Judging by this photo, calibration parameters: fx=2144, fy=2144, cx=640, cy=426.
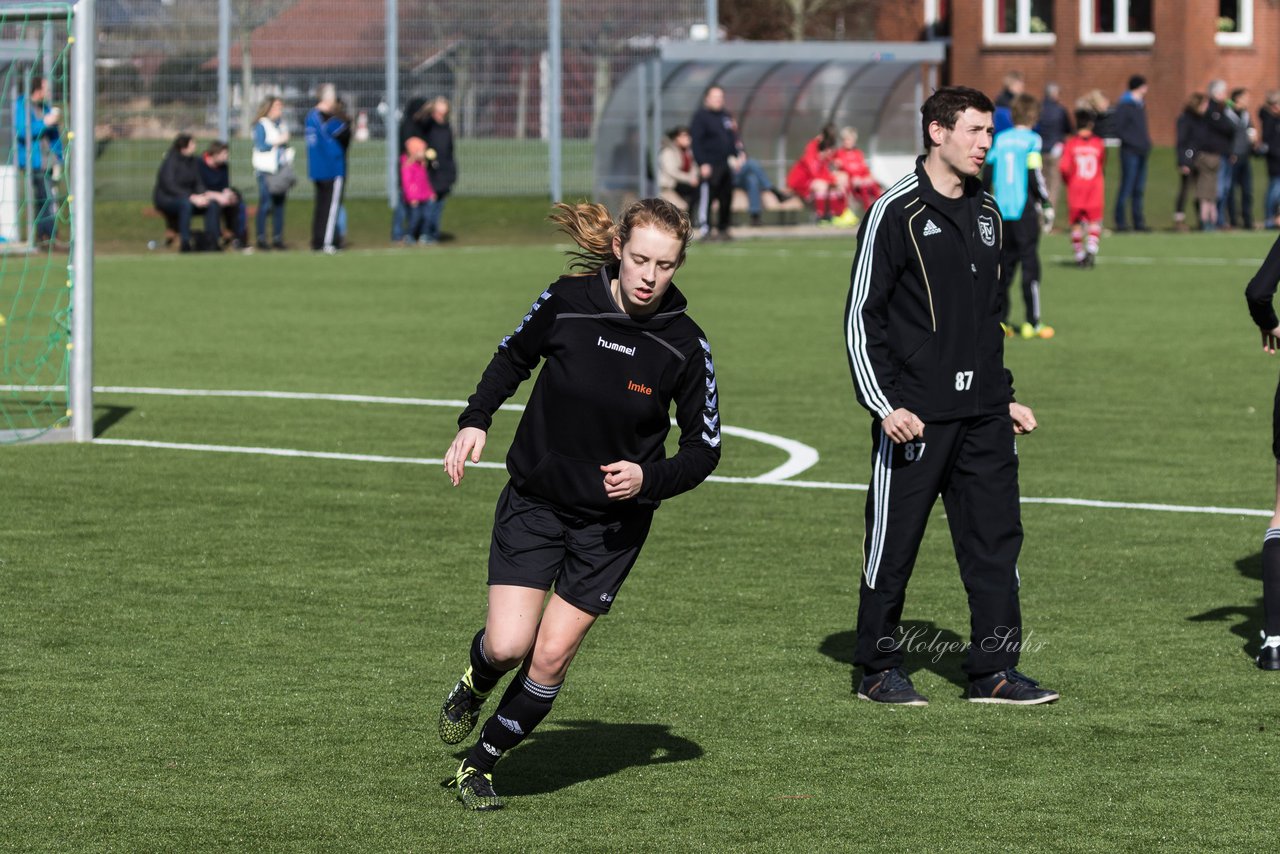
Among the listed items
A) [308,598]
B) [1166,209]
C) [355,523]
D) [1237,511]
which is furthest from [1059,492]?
[1166,209]

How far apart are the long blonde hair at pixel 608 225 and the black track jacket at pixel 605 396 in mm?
99

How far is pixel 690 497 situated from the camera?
11875 mm

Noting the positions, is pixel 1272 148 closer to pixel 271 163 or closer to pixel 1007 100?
pixel 1007 100

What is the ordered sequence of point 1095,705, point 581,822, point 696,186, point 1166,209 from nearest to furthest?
point 581,822 < point 1095,705 < point 696,186 < point 1166,209

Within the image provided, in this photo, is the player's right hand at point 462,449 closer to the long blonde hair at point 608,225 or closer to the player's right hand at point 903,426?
the long blonde hair at point 608,225

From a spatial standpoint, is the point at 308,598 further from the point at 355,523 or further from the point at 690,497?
the point at 690,497

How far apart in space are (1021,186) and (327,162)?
15275 millimetres

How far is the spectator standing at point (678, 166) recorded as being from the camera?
33.8 metres

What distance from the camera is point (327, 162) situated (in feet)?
103

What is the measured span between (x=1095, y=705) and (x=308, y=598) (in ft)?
11.2

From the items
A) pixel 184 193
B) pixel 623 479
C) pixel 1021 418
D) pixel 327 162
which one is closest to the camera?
pixel 623 479

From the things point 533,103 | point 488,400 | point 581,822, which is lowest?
point 581,822

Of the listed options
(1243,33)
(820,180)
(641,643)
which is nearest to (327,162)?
(820,180)

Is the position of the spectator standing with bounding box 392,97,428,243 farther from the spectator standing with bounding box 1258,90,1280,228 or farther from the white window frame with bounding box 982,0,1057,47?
the white window frame with bounding box 982,0,1057,47
